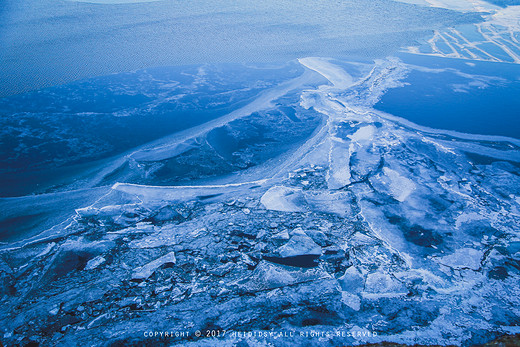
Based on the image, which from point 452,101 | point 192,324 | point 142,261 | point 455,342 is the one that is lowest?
point 455,342

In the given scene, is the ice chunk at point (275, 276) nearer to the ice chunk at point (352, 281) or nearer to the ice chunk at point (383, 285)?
the ice chunk at point (352, 281)

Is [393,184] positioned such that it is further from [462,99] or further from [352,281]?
[462,99]

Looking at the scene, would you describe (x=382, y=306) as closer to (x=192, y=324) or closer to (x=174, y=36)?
(x=192, y=324)

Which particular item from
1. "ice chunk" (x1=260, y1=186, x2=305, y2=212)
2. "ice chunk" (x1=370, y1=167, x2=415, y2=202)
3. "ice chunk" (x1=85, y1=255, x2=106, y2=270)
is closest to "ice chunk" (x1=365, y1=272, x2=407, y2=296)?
"ice chunk" (x1=260, y1=186, x2=305, y2=212)

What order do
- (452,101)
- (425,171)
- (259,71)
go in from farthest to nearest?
(259,71) < (452,101) < (425,171)

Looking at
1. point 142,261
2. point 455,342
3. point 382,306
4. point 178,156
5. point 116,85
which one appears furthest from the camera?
point 116,85

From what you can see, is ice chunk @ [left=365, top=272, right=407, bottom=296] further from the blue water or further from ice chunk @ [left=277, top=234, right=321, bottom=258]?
the blue water

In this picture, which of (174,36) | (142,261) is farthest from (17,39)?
(142,261)

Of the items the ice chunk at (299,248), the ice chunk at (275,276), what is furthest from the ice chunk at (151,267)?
the ice chunk at (299,248)

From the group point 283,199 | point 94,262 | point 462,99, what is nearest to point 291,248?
point 283,199
